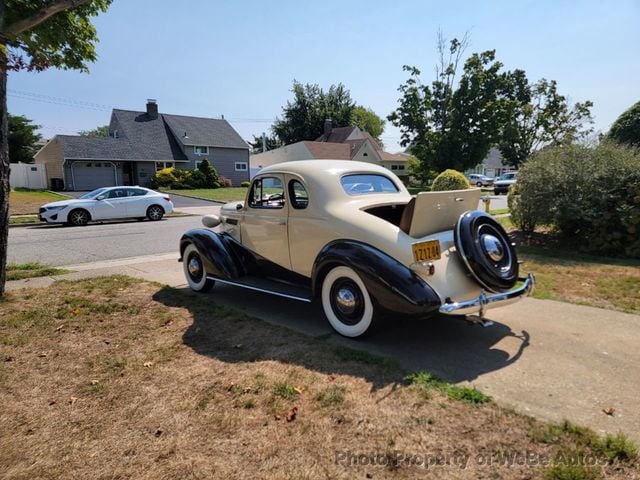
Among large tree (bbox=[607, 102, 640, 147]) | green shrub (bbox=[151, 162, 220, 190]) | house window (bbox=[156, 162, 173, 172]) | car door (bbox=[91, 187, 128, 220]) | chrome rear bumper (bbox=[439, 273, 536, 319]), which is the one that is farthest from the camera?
house window (bbox=[156, 162, 173, 172])

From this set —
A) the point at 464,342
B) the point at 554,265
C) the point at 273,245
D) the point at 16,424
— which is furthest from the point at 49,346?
the point at 554,265

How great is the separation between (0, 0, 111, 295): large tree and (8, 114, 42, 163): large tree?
41.5 meters

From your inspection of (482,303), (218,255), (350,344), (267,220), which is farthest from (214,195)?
(482,303)

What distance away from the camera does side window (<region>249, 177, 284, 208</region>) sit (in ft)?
17.9

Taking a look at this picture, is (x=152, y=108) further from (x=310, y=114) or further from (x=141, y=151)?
(x=310, y=114)

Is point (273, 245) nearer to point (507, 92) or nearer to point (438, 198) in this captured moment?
point (438, 198)

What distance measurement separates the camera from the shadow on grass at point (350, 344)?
12.3 feet

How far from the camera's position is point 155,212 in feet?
60.1

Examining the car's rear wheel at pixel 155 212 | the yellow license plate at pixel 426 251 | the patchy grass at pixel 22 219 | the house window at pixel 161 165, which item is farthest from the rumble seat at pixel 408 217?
the house window at pixel 161 165

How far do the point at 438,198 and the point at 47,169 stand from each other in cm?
3880

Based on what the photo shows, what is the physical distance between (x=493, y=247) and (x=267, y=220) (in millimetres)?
2618

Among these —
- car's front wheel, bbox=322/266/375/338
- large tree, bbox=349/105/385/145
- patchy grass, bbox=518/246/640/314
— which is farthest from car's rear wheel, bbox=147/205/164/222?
large tree, bbox=349/105/385/145

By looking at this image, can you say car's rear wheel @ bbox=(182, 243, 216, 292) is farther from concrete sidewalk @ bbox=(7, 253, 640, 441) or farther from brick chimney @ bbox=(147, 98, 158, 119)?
brick chimney @ bbox=(147, 98, 158, 119)

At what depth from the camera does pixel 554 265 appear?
780 cm
